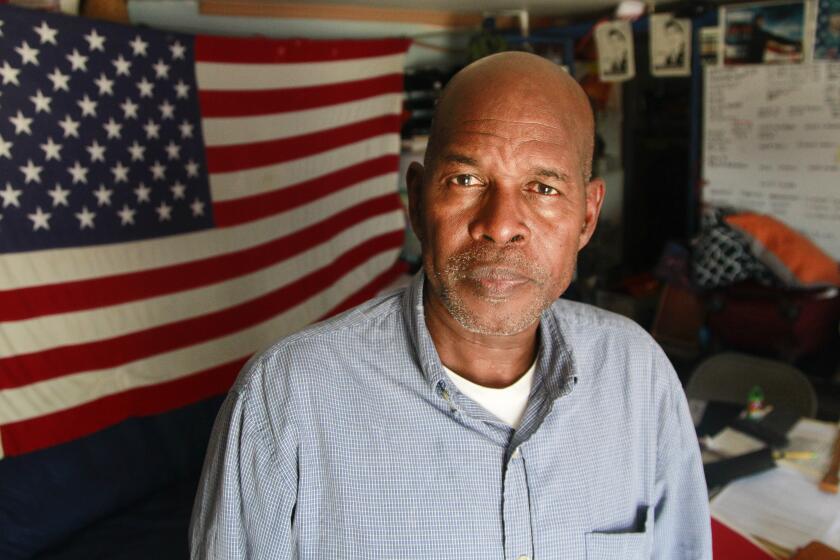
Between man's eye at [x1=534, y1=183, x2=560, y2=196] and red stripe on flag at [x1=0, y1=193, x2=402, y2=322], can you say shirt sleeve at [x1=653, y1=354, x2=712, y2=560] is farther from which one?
red stripe on flag at [x1=0, y1=193, x2=402, y2=322]

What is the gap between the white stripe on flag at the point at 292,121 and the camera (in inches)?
107

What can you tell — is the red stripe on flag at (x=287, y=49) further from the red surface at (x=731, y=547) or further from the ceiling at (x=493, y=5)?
the red surface at (x=731, y=547)

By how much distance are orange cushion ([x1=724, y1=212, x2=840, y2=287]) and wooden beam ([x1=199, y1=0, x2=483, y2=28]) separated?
2.00 meters

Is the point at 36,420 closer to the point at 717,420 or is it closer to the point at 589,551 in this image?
the point at 589,551

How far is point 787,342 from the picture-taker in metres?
3.41

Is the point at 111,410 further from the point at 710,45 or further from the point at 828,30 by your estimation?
the point at 828,30

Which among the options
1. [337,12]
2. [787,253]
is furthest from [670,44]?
[337,12]

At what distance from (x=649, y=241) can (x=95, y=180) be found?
13.7 ft

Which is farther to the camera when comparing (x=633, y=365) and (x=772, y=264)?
(x=772, y=264)

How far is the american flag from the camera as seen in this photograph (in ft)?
6.81

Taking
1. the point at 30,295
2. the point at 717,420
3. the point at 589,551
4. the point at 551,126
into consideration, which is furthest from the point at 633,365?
the point at 30,295

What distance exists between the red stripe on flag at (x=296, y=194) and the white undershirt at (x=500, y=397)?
187cm

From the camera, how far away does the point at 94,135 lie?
7.41 feet

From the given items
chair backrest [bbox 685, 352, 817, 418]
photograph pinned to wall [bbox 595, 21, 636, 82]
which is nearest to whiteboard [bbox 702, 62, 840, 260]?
photograph pinned to wall [bbox 595, 21, 636, 82]
